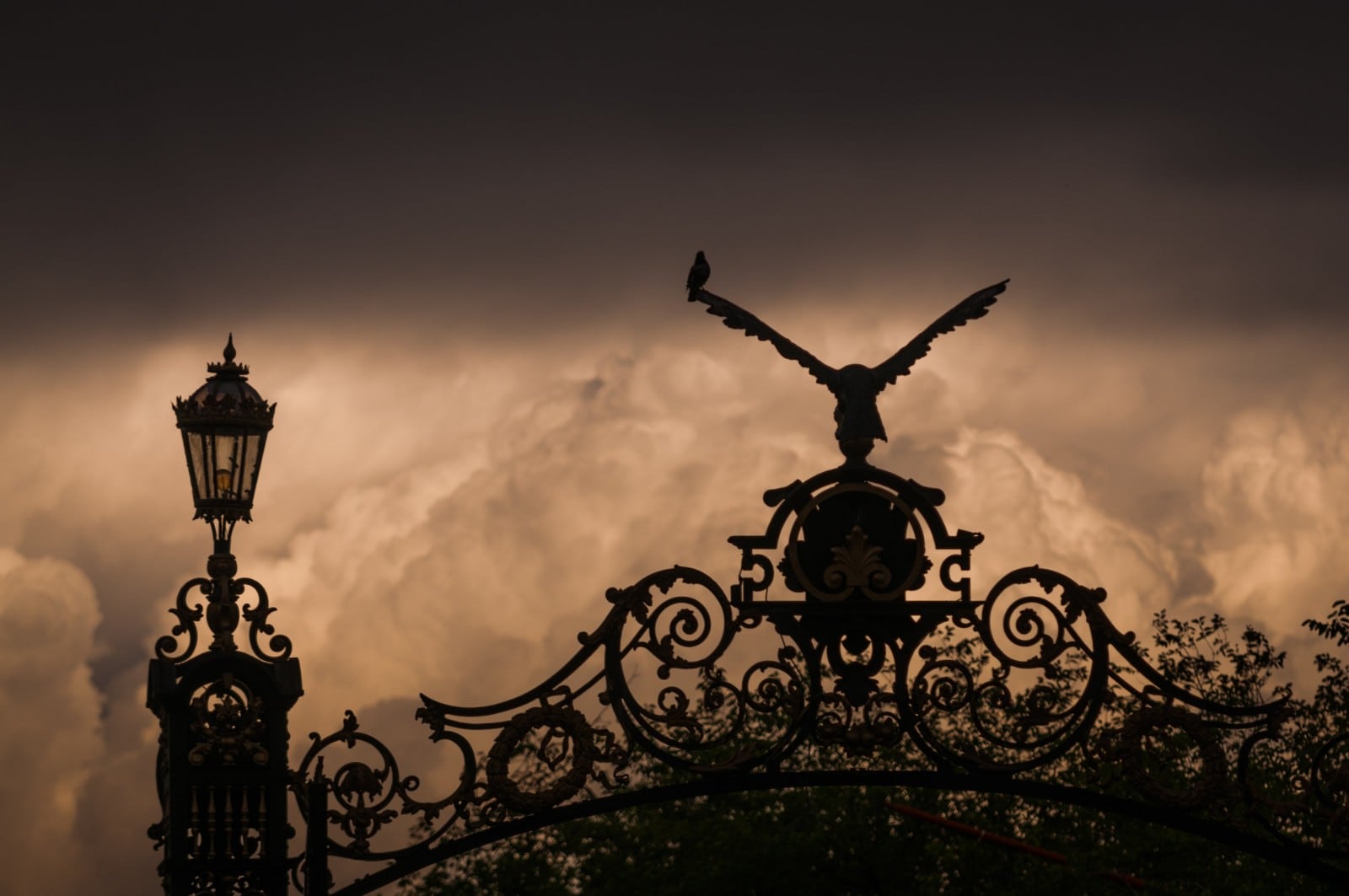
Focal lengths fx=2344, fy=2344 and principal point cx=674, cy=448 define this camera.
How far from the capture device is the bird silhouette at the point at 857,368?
13.5 metres

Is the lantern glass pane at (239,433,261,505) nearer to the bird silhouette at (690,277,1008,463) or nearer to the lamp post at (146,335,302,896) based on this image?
the lamp post at (146,335,302,896)

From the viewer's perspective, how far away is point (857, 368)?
1363 centimetres

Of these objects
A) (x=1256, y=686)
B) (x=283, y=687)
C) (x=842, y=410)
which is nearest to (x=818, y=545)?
(x=842, y=410)

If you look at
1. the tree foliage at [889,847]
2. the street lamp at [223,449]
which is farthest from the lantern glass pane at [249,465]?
the tree foliage at [889,847]

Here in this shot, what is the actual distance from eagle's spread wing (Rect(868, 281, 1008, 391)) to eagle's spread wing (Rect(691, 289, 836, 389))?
1.20 feet

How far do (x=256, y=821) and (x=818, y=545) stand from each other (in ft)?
11.6

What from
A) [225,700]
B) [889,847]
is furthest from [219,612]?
[889,847]

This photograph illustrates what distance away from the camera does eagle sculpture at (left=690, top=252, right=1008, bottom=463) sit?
13461mm

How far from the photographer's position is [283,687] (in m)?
13.2

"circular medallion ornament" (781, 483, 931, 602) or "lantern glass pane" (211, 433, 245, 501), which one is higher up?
"lantern glass pane" (211, 433, 245, 501)

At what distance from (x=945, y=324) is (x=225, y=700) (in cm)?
471

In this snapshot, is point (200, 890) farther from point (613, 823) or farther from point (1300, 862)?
point (613, 823)

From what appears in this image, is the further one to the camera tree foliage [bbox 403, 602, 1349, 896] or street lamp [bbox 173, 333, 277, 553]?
tree foliage [bbox 403, 602, 1349, 896]

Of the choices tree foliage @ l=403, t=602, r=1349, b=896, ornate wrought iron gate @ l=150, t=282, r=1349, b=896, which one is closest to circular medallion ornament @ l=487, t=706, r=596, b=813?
ornate wrought iron gate @ l=150, t=282, r=1349, b=896
